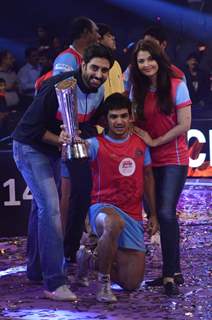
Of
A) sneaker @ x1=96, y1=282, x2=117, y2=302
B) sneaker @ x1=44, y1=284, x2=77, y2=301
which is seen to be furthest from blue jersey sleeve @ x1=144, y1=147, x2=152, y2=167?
sneaker @ x1=44, y1=284, x2=77, y2=301

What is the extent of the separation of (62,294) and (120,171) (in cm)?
85

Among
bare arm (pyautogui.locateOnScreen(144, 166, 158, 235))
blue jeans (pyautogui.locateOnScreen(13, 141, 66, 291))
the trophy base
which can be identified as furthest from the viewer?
bare arm (pyautogui.locateOnScreen(144, 166, 158, 235))

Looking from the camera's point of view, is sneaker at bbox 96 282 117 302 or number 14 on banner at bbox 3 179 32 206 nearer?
sneaker at bbox 96 282 117 302

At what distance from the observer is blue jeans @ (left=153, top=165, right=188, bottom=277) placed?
5434mm

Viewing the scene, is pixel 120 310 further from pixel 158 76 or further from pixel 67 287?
pixel 158 76

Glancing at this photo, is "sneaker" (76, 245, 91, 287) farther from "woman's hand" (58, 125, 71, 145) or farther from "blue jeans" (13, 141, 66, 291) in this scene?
"woman's hand" (58, 125, 71, 145)

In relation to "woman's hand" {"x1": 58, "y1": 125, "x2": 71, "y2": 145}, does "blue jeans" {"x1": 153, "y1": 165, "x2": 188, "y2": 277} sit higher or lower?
lower

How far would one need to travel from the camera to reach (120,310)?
16.5 ft

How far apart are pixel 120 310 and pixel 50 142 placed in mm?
1090

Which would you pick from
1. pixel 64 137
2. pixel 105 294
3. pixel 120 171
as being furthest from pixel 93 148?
pixel 105 294

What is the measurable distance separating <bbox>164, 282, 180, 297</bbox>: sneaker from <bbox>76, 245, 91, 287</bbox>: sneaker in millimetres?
542

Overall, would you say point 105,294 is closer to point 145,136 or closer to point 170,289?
point 170,289

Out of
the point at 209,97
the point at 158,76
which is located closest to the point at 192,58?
the point at 209,97

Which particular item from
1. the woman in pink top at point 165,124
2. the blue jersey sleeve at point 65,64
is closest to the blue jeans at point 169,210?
the woman in pink top at point 165,124
